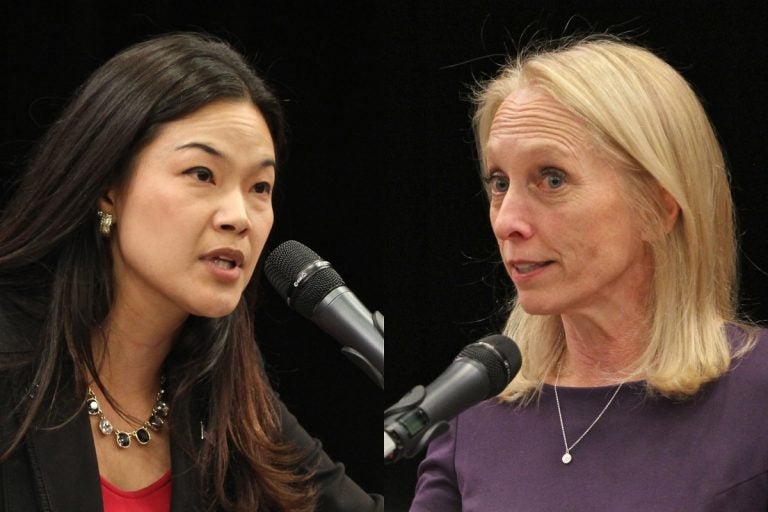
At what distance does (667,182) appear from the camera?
2213 millimetres

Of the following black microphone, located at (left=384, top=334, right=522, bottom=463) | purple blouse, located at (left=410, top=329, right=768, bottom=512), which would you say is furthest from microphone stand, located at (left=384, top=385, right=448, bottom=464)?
purple blouse, located at (left=410, top=329, right=768, bottom=512)

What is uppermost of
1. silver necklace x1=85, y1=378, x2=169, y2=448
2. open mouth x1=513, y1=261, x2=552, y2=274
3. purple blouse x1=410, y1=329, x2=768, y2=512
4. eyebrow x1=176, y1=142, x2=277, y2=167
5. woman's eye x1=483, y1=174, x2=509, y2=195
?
eyebrow x1=176, y1=142, x2=277, y2=167

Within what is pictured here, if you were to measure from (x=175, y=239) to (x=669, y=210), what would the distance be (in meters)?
0.97

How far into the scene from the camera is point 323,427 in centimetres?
297

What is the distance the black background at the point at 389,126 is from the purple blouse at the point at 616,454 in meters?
0.24

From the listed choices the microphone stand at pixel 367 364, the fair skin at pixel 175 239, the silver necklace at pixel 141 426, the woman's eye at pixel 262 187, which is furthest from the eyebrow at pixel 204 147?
the microphone stand at pixel 367 364

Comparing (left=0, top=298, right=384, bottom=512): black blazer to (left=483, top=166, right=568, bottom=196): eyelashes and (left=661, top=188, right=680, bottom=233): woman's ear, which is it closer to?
(left=483, top=166, right=568, bottom=196): eyelashes

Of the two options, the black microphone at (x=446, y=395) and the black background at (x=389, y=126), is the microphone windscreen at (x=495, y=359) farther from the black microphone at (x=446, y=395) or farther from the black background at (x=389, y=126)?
the black background at (x=389, y=126)

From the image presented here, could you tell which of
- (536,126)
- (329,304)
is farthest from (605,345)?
(329,304)

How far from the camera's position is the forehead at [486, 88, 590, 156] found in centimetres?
221

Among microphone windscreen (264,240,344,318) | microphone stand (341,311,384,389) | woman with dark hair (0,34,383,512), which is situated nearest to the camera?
microphone stand (341,311,384,389)

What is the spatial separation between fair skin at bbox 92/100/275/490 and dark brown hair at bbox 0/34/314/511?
36 millimetres

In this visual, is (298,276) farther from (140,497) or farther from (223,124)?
(140,497)

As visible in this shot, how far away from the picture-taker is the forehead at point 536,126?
2.21 m
